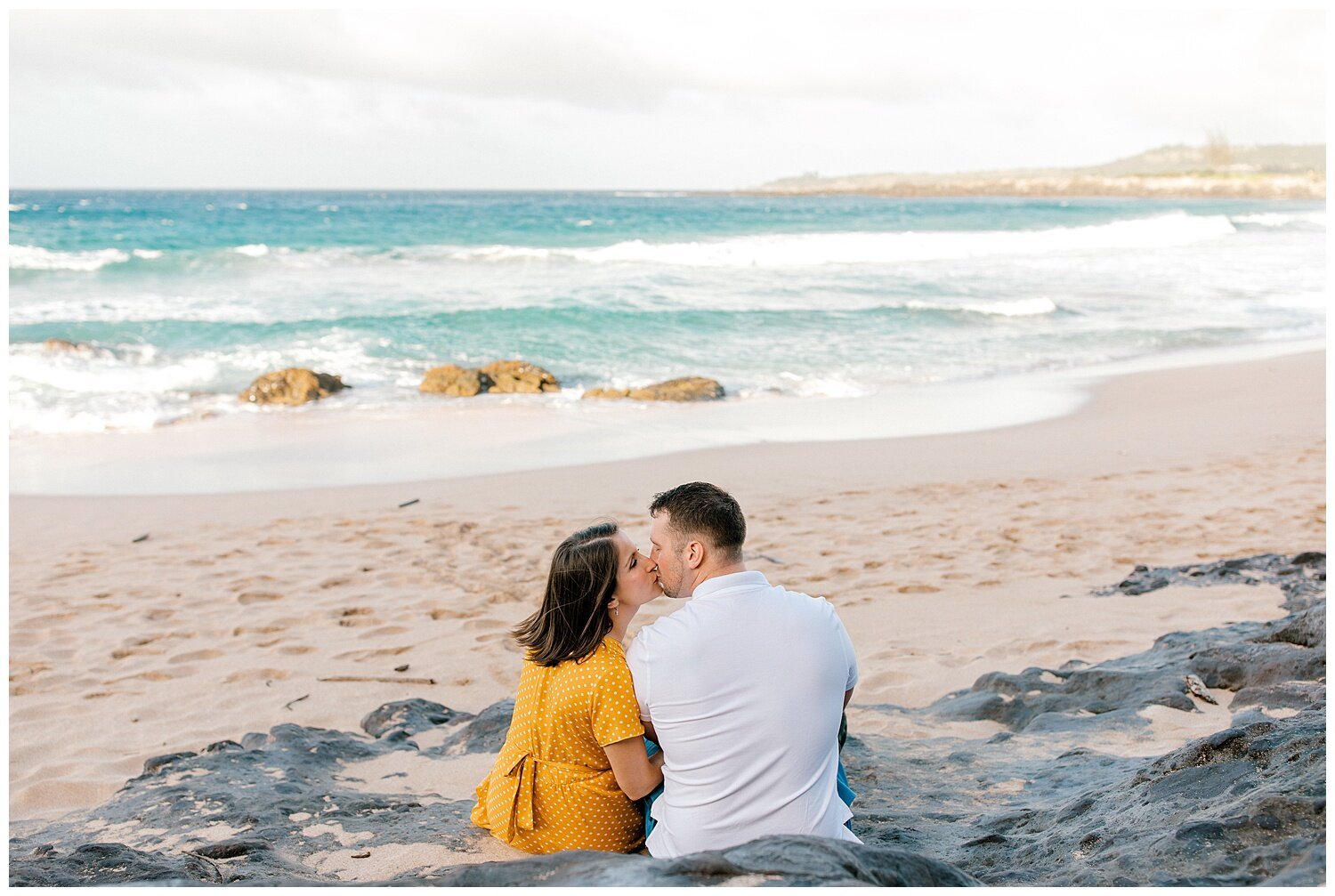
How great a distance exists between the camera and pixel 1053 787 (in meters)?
3.35

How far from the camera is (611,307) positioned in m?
20.4

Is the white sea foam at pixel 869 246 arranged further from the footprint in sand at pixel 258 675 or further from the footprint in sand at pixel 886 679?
the footprint in sand at pixel 258 675

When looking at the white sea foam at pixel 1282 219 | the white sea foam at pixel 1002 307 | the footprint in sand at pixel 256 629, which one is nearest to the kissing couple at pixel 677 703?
the footprint in sand at pixel 256 629

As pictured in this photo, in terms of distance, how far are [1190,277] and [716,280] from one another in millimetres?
11185

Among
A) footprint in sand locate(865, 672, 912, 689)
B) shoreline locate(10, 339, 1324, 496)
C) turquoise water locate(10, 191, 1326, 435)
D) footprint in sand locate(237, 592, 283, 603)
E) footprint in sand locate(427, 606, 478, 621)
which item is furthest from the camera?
turquoise water locate(10, 191, 1326, 435)

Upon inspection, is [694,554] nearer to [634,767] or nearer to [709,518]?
[709,518]

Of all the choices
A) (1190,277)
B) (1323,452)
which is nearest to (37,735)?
(1323,452)

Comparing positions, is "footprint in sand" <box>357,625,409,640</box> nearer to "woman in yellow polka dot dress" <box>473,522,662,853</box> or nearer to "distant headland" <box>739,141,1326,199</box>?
"woman in yellow polka dot dress" <box>473,522,662,853</box>

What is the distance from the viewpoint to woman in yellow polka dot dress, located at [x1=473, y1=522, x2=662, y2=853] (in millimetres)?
2760

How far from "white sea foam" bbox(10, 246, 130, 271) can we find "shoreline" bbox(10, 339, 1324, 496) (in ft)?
57.5

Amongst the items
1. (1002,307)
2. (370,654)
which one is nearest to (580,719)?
(370,654)

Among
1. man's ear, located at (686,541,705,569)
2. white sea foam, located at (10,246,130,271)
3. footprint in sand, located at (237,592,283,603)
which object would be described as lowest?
footprint in sand, located at (237,592,283,603)

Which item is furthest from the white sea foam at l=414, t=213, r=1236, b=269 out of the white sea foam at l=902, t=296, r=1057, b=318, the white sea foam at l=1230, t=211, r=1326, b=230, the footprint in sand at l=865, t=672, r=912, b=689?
the footprint in sand at l=865, t=672, r=912, b=689

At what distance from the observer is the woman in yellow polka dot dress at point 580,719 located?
276cm
